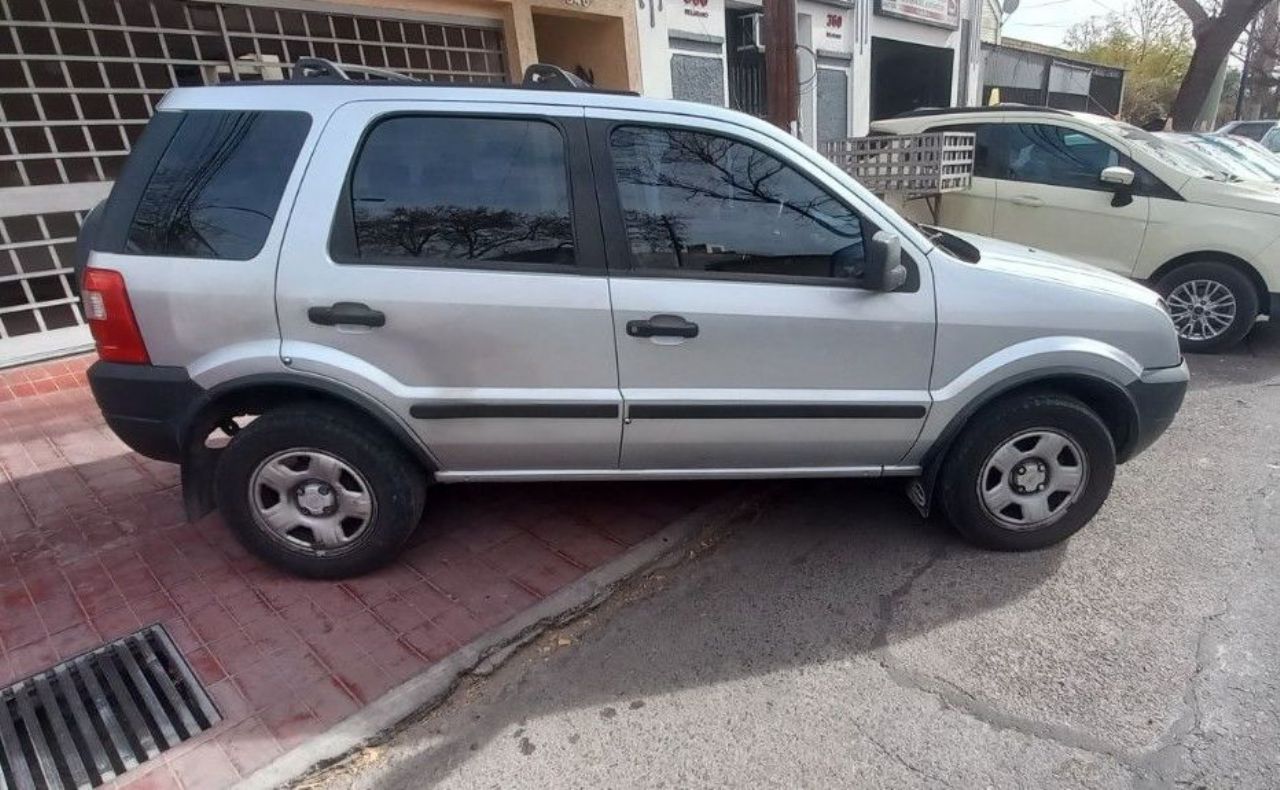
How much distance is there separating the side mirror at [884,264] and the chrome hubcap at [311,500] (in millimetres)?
2124

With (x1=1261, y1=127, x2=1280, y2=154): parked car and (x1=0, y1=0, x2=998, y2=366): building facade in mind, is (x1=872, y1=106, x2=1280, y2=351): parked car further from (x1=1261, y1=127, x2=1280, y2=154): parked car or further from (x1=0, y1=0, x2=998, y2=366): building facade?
(x1=1261, y1=127, x2=1280, y2=154): parked car

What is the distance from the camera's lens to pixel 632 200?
8.86 feet

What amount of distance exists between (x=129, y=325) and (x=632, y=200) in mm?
1929

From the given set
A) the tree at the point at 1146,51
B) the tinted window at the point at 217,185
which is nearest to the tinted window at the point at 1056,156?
the tinted window at the point at 217,185

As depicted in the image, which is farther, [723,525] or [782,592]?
[723,525]

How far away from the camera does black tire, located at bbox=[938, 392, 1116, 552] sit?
114 inches

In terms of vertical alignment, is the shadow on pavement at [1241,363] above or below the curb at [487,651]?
below

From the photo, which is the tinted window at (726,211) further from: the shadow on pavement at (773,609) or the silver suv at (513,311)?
the shadow on pavement at (773,609)

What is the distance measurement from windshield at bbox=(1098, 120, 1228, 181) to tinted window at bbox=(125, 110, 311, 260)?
6404mm

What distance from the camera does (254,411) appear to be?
2.84 metres

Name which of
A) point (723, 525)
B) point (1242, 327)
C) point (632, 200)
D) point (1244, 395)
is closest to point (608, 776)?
point (723, 525)

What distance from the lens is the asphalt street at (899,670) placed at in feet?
6.98

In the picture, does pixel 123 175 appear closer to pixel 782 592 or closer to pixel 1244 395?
pixel 782 592

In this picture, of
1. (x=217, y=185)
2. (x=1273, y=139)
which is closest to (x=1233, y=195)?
(x=217, y=185)
